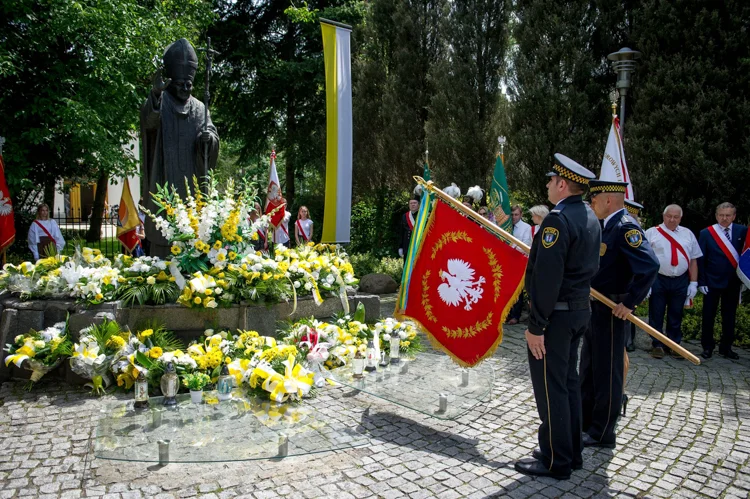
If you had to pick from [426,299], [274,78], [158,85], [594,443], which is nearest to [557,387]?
[594,443]

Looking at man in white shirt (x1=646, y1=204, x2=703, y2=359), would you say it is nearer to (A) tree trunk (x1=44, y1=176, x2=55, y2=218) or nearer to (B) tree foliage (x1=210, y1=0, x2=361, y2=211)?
(B) tree foliage (x1=210, y1=0, x2=361, y2=211)

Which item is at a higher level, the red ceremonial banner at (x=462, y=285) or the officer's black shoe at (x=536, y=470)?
the red ceremonial banner at (x=462, y=285)

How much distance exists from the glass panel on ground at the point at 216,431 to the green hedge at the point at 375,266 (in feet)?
29.6

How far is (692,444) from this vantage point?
14.3 ft

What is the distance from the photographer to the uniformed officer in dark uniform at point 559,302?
3.57 meters

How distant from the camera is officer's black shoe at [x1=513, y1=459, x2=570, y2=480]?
3752 mm

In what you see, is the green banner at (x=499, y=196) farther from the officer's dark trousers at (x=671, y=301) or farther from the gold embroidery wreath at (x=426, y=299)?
the gold embroidery wreath at (x=426, y=299)

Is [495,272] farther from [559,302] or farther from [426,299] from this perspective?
[559,302]

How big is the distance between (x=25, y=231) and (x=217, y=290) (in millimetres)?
13085

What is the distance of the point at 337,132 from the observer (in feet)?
24.3

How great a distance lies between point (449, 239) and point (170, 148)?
3573 millimetres

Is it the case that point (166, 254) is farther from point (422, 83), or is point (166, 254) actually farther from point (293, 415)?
point (422, 83)

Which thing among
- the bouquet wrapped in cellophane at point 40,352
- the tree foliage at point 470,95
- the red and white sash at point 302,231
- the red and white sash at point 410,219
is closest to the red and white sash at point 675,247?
the red and white sash at point 410,219

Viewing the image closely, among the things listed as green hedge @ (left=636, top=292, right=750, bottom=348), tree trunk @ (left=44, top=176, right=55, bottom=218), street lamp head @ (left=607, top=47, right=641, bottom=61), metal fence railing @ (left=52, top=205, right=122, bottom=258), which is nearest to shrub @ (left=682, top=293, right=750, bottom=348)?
green hedge @ (left=636, top=292, right=750, bottom=348)
